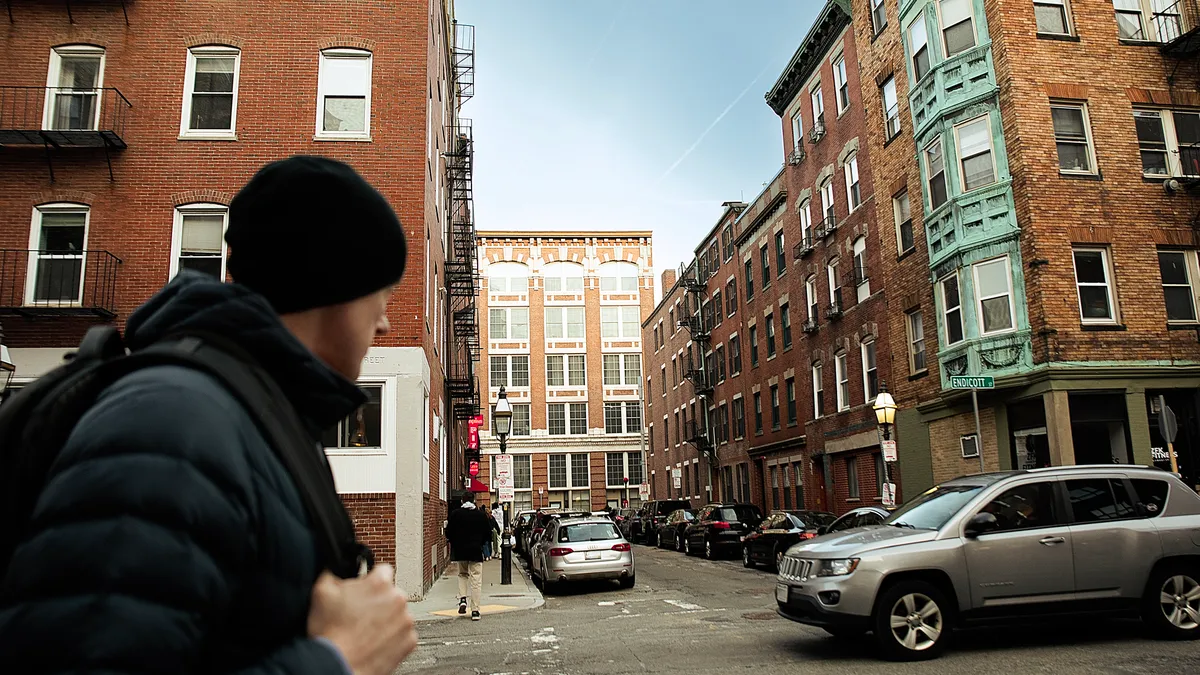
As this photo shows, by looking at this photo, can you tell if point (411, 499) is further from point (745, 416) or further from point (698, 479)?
point (698, 479)

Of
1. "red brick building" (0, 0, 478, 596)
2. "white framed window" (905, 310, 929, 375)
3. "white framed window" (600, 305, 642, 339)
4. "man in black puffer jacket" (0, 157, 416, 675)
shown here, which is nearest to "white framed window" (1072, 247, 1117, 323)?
"white framed window" (905, 310, 929, 375)

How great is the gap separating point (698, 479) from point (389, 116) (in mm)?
36039

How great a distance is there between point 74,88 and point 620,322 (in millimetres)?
50909

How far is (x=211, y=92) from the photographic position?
1836 centimetres

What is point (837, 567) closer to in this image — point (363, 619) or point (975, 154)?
point (363, 619)

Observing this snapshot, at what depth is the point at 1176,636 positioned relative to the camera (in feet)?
30.8

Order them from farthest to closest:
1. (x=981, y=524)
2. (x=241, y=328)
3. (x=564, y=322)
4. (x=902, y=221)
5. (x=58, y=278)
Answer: (x=564, y=322) < (x=902, y=221) < (x=58, y=278) < (x=981, y=524) < (x=241, y=328)

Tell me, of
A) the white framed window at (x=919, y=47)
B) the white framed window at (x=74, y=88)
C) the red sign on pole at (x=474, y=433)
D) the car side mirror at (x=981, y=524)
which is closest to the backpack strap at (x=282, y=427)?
the car side mirror at (x=981, y=524)

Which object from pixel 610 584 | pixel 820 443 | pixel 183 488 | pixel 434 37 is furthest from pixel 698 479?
pixel 183 488

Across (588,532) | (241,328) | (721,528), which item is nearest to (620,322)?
(721,528)

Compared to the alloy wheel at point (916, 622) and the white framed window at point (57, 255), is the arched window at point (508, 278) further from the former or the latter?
the alloy wheel at point (916, 622)

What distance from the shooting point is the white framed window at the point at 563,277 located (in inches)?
2650

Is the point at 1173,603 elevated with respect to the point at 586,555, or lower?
lower

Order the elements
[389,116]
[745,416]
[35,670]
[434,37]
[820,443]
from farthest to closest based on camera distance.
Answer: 1. [745,416]
2. [820,443]
3. [434,37]
4. [389,116]
5. [35,670]
